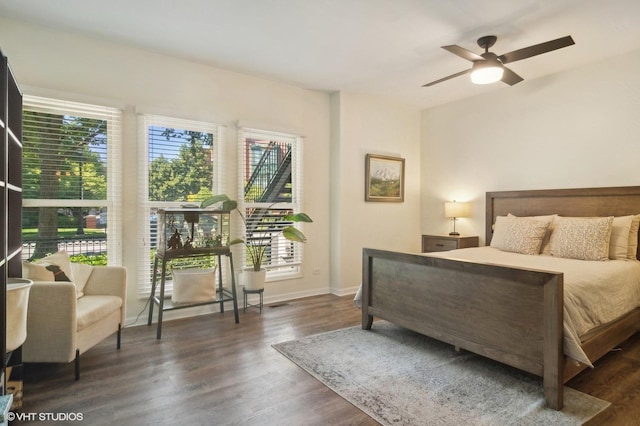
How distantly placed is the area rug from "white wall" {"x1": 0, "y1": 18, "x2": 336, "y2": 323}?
71.1 inches

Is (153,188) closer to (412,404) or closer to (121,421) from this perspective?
(121,421)

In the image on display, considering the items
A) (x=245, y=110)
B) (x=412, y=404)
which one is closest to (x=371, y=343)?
(x=412, y=404)

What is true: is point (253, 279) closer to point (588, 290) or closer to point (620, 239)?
point (588, 290)

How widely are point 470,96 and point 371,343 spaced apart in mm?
3773

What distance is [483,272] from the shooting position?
8.06ft

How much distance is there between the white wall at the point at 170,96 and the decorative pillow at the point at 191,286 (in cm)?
49

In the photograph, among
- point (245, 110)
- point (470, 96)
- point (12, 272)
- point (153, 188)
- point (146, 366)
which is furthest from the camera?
point (470, 96)

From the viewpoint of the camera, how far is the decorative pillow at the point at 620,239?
3.37 metres

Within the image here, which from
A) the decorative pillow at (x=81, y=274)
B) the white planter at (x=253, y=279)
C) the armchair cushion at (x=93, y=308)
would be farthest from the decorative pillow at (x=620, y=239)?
the decorative pillow at (x=81, y=274)

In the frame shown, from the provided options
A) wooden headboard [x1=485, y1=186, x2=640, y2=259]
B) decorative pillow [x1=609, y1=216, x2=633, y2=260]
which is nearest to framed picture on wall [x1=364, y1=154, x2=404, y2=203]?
wooden headboard [x1=485, y1=186, x2=640, y2=259]

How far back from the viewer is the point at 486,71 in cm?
317

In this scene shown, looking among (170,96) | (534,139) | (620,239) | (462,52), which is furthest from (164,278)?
(534,139)

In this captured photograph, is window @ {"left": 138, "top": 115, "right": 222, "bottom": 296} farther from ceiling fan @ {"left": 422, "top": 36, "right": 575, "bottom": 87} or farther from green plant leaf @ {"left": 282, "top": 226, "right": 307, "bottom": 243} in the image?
ceiling fan @ {"left": 422, "top": 36, "right": 575, "bottom": 87}

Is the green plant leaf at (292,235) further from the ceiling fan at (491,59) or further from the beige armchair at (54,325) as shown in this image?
the ceiling fan at (491,59)
